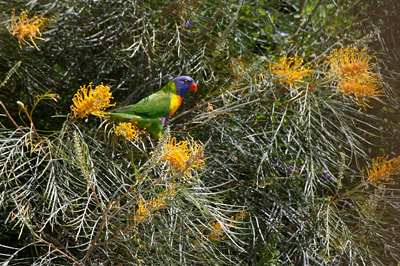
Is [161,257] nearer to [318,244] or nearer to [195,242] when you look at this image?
[195,242]

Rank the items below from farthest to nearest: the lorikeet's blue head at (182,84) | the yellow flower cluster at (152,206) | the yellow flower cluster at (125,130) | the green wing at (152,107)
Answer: the lorikeet's blue head at (182,84) < the green wing at (152,107) < the yellow flower cluster at (125,130) < the yellow flower cluster at (152,206)

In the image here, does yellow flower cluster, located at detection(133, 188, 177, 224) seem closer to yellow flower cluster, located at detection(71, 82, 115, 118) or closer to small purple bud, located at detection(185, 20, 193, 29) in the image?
yellow flower cluster, located at detection(71, 82, 115, 118)

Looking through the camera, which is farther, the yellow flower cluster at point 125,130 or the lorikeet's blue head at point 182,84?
the lorikeet's blue head at point 182,84

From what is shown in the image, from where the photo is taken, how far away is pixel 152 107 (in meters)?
1.37

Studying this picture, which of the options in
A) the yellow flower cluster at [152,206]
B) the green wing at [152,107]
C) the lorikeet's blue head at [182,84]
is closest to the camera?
the yellow flower cluster at [152,206]

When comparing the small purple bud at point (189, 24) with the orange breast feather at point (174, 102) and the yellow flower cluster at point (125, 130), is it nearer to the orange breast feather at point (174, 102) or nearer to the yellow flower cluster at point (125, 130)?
the orange breast feather at point (174, 102)

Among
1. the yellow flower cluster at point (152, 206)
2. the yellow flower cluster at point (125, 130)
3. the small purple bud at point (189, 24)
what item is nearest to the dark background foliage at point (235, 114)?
the small purple bud at point (189, 24)

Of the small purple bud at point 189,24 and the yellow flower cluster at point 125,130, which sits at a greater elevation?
the small purple bud at point 189,24

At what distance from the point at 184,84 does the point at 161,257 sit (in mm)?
548

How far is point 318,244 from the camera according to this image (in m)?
1.52

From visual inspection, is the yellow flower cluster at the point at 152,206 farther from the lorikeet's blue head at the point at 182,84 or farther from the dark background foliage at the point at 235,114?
the lorikeet's blue head at the point at 182,84

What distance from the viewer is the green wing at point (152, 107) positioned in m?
1.35

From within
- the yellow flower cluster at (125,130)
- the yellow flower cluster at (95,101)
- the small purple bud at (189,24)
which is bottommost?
the yellow flower cluster at (125,130)

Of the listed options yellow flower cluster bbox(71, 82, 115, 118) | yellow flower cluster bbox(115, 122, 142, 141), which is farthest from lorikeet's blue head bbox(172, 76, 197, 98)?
yellow flower cluster bbox(71, 82, 115, 118)
